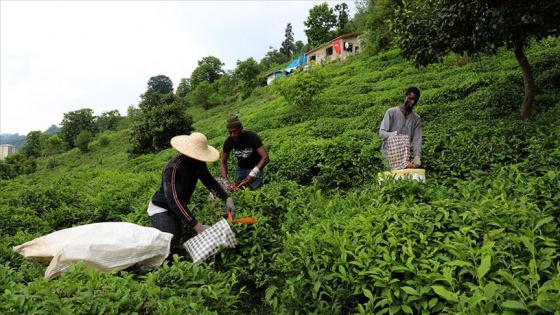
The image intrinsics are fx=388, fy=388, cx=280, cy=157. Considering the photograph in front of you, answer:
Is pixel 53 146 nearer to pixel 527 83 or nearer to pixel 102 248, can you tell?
pixel 527 83

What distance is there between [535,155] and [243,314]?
3.52 metres

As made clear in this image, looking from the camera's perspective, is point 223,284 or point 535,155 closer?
point 223,284

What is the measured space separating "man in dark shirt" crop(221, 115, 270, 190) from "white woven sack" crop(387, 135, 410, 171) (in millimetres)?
1564

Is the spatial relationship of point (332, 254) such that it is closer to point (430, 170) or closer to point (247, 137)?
point (247, 137)

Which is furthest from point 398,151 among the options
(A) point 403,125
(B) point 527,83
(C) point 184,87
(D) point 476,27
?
(C) point 184,87

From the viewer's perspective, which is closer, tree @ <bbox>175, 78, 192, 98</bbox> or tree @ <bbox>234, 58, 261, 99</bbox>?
tree @ <bbox>234, 58, 261, 99</bbox>

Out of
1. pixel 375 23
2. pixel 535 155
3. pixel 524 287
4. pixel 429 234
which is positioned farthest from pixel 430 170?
pixel 375 23

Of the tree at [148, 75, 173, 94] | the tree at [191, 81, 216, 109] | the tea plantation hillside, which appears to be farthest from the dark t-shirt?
the tree at [148, 75, 173, 94]

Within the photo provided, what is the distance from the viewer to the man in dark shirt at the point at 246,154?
16.3 ft

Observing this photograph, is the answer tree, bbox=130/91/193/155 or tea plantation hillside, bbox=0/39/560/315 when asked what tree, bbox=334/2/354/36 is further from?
tea plantation hillside, bbox=0/39/560/315

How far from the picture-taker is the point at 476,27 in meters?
7.05

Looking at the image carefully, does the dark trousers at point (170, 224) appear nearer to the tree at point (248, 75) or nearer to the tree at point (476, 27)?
the tree at point (476, 27)

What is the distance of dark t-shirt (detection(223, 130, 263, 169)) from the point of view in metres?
5.09

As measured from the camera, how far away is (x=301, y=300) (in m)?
2.63
